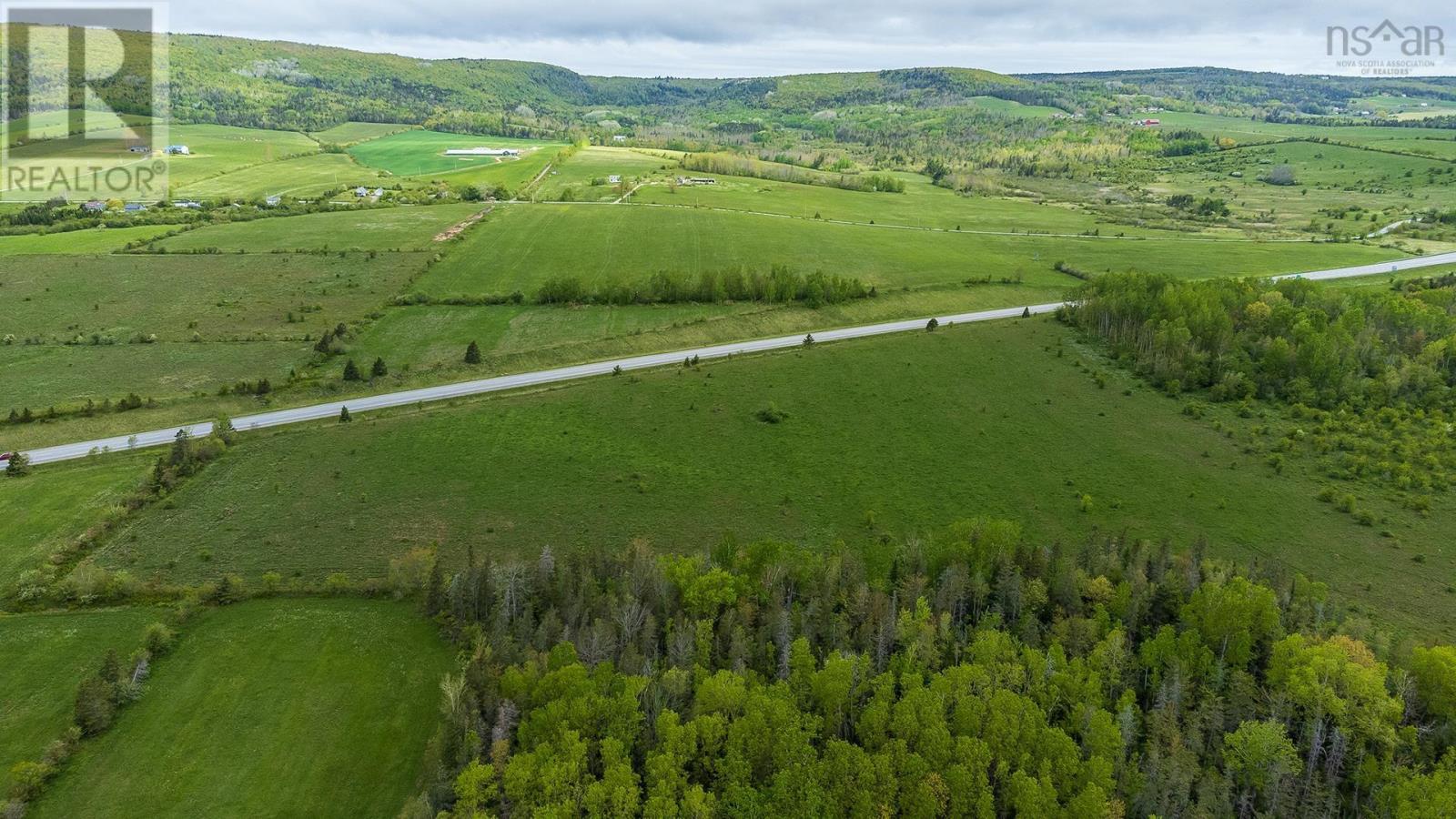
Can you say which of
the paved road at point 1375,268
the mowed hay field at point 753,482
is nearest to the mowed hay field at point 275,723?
the mowed hay field at point 753,482

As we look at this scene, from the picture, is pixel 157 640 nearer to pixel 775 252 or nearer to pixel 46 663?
pixel 46 663

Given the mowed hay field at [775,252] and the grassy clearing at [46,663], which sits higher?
the mowed hay field at [775,252]

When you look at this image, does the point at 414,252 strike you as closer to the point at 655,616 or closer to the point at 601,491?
the point at 601,491

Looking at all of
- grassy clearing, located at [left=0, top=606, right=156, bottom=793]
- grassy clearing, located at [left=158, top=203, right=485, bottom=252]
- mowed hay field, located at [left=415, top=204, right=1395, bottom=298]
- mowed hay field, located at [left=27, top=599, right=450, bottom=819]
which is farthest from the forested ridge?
grassy clearing, located at [left=158, top=203, right=485, bottom=252]

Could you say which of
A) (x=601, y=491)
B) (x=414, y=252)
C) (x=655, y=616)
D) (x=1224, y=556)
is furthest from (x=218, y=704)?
(x=414, y=252)

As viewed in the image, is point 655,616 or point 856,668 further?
point 655,616

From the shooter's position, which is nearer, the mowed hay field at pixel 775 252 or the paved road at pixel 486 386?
the paved road at pixel 486 386

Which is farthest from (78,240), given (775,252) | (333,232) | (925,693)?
(925,693)

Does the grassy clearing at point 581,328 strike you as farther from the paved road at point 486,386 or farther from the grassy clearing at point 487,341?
the paved road at point 486,386
